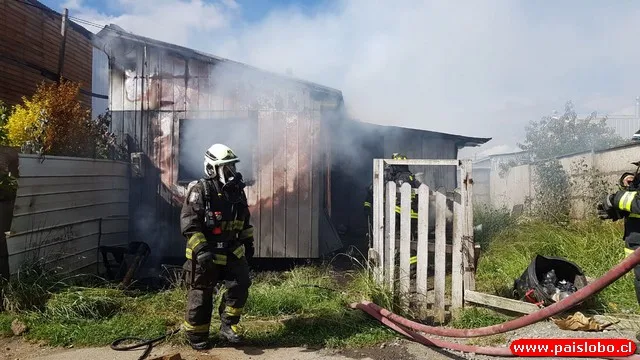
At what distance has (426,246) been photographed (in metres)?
4.56

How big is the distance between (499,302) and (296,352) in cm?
214

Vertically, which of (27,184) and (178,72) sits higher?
(178,72)

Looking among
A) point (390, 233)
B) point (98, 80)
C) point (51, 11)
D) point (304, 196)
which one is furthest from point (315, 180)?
point (98, 80)

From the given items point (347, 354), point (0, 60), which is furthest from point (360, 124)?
point (0, 60)

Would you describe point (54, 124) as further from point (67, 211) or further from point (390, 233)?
point (390, 233)

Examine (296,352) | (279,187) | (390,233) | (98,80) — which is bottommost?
(296,352)

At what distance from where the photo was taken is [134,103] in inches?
293

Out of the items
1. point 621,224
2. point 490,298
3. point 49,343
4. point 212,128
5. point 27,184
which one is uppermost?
point 212,128

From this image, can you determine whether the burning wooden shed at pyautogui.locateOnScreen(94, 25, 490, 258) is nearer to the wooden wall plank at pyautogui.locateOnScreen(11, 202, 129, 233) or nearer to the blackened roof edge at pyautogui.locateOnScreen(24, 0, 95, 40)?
the wooden wall plank at pyautogui.locateOnScreen(11, 202, 129, 233)

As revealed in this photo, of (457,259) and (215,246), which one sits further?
(457,259)

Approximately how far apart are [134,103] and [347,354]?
226 inches

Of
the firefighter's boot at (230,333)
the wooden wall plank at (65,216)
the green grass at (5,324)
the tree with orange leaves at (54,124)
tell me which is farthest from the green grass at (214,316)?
the tree with orange leaves at (54,124)

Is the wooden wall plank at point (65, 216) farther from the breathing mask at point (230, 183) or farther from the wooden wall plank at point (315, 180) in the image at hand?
the wooden wall plank at point (315, 180)

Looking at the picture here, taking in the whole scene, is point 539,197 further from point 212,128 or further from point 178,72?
point 178,72
